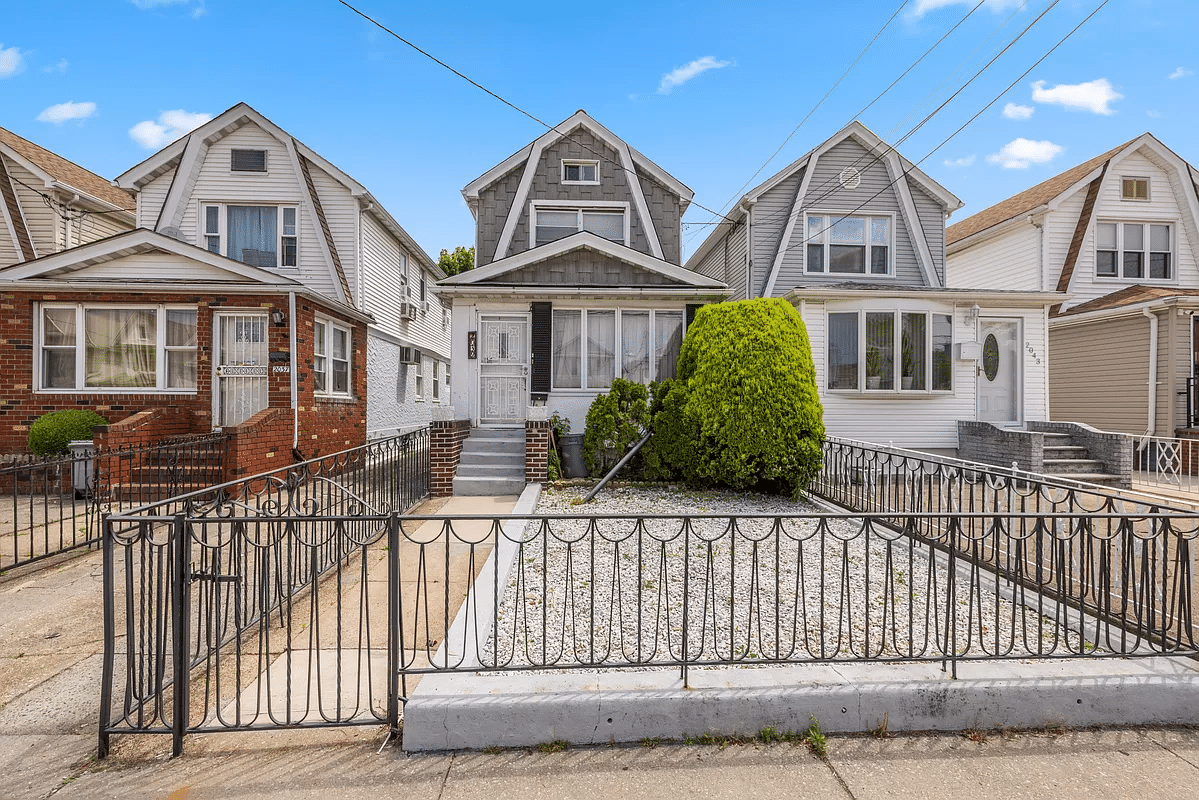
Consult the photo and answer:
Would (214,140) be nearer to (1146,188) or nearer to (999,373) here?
(999,373)

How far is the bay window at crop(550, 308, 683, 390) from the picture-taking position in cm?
1174

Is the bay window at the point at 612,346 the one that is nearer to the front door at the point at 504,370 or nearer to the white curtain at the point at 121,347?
the front door at the point at 504,370

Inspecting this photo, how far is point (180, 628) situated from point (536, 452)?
690 centimetres

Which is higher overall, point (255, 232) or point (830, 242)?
point (255, 232)

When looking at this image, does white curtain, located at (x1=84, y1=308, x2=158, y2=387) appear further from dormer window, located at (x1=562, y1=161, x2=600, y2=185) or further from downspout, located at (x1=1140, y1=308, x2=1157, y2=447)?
downspout, located at (x1=1140, y1=308, x2=1157, y2=447)

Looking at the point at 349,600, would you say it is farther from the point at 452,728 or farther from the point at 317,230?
the point at 317,230

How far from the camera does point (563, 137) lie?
14250 millimetres

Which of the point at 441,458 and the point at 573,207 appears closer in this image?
the point at 441,458

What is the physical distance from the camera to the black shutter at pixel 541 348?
37.7 feet

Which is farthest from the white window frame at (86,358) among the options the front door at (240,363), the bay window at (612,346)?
the bay window at (612,346)

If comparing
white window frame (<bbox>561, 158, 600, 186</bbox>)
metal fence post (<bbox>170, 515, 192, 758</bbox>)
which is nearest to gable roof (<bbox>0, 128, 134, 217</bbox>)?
white window frame (<bbox>561, 158, 600, 186</bbox>)

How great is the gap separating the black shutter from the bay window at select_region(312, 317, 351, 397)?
457cm

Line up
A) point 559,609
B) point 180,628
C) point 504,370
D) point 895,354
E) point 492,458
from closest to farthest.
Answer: point 180,628
point 559,609
point 492,458
point 504,370
point 895,354

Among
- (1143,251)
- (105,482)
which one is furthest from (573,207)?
(1143,251)
